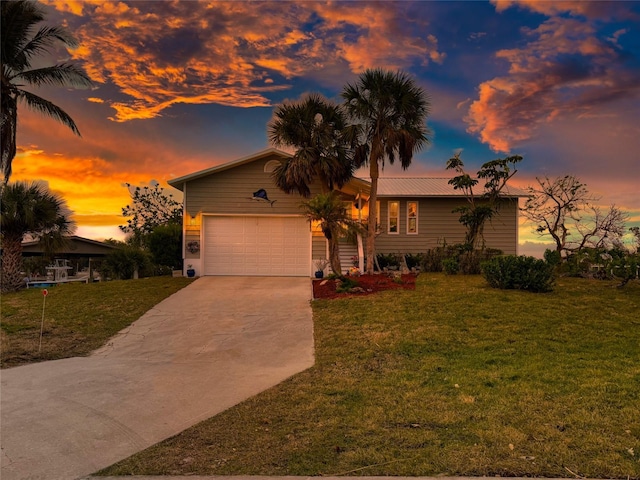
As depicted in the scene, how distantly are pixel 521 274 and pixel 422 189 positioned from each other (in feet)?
32.8

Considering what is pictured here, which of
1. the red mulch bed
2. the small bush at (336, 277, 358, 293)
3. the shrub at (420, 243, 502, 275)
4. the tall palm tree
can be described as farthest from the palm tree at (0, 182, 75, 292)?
the shrub at (420, 243, 502, 275)

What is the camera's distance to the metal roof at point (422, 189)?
65.1 feet

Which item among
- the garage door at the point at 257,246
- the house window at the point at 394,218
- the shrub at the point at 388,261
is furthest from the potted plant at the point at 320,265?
the house window at the point at 394,218

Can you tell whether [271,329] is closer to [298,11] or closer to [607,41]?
[298,11]

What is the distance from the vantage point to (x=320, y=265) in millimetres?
17625

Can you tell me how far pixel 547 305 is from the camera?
968 cm

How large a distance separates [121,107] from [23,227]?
5.78 m

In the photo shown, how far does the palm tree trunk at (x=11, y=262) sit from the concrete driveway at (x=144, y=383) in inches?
326

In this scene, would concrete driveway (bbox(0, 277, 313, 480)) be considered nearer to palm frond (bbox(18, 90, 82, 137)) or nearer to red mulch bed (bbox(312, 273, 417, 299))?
red mulch bed (bbox(312, 273, 417, 299))

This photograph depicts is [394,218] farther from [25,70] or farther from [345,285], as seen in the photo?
[25,70]

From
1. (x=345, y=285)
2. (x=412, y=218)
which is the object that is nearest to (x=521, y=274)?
(x=345, y=285)

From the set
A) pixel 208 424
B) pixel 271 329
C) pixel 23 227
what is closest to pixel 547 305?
pixel 271 329

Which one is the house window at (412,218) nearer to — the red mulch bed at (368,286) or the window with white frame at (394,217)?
the window with white frame at (394,217)

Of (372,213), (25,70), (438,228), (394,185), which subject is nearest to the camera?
(25,70)
